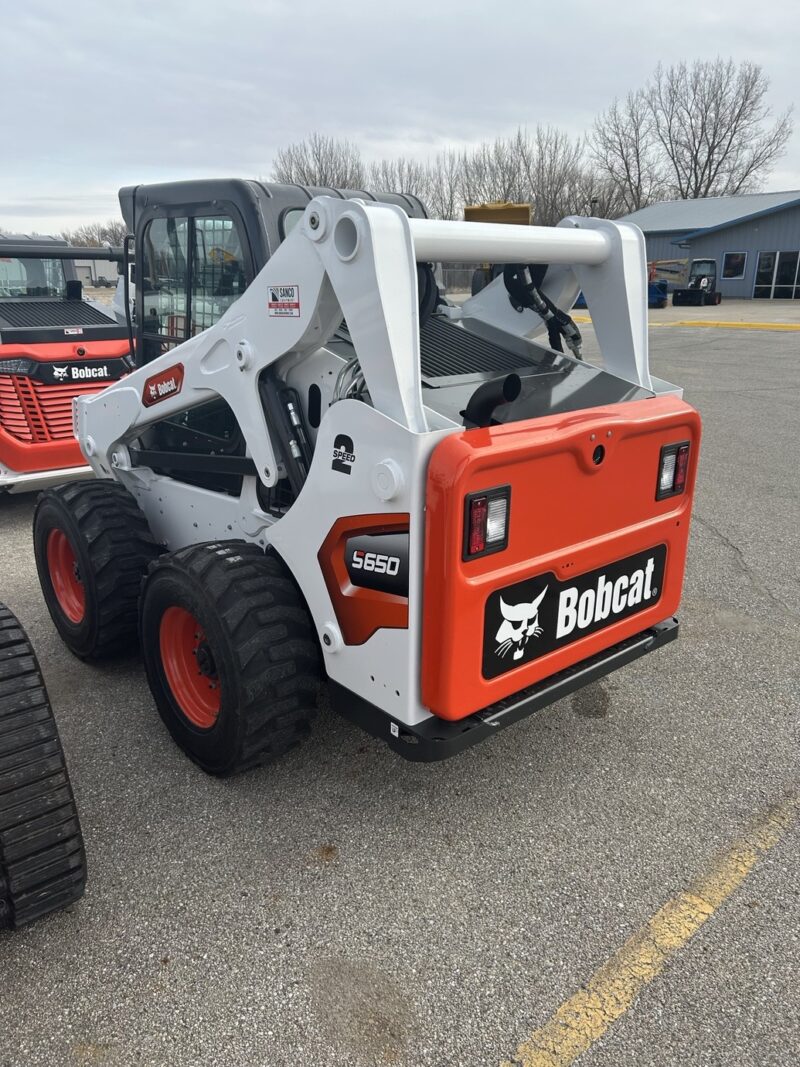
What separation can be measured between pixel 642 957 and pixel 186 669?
1975 millimetres

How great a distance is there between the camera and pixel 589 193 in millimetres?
52781

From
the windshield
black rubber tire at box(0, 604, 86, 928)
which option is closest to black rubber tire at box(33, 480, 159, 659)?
black rubber tire at box(0, 604, 86, 928)

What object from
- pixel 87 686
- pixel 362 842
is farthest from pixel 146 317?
pixel 362 842

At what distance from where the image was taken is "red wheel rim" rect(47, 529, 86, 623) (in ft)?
13.6

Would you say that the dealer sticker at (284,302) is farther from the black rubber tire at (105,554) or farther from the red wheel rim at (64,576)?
the red wheel rim at (64,576)

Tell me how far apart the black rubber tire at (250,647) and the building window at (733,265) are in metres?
37.4

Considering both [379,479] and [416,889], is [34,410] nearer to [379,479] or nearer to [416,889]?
[379,479]

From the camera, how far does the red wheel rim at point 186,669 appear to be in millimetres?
3156

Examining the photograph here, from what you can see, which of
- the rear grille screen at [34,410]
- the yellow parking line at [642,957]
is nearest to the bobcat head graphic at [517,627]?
the yellow parking line at [642,957]

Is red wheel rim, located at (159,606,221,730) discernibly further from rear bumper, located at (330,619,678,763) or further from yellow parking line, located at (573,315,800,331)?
yellow parking line, located at (573,315,800,331)

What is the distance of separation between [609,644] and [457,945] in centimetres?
121

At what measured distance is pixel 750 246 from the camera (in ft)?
113

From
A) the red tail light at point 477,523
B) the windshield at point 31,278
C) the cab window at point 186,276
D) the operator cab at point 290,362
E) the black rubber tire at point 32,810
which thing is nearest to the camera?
the black rubber tire at point 32,810

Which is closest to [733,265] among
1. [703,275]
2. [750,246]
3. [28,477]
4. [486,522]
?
[750,246]
